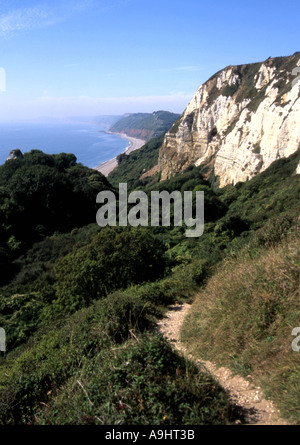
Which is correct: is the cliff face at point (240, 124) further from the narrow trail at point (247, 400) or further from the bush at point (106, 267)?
the narrow trail at point (247, 400)

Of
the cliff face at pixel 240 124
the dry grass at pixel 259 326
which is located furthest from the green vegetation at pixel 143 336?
the cliff face at pixel 240 124

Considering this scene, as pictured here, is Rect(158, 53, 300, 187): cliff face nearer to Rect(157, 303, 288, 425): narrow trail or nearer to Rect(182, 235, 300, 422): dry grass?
Rect(182, 235, 300, 422): dry grass

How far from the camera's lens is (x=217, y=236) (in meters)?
17.7

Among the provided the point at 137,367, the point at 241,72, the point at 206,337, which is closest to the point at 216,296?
the point at 206,337

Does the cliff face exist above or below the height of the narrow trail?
above

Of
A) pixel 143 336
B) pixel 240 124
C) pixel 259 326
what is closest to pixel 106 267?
pixel 143 336

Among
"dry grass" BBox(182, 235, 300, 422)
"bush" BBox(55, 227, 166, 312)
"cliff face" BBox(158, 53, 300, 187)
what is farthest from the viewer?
"cliff face" BBox(158, 53, 300, 187)

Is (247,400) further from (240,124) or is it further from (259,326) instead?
(240,124)

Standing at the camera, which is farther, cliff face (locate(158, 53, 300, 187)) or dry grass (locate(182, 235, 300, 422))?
cliff face (locate(158, 53, 300, 187))

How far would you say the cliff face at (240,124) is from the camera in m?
32.0

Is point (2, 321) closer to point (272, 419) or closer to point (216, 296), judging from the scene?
point (216, 296)

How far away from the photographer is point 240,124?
40812 mm

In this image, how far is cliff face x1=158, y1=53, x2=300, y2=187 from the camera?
3200 centimetres

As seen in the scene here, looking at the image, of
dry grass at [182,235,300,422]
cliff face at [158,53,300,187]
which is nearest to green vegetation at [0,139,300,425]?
dry grass at [182,235,300,422]
